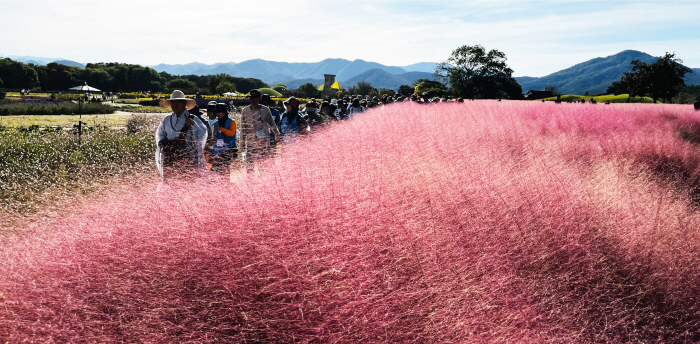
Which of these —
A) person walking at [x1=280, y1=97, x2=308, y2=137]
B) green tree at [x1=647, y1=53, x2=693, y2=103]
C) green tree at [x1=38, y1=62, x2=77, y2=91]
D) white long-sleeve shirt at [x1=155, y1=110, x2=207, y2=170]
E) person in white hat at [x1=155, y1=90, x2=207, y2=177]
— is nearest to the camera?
person in white hat at [x1=155, y1=90, x2=207, y2=177]

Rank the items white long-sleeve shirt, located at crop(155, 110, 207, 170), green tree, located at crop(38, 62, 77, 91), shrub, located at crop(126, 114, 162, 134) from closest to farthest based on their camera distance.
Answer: white long-sleeve shirt, located at crop(155, 110, 207, 170), shrub, located at crop(126, 114, 162, 134), green tree, located at crop(38, 62, 77, 91)

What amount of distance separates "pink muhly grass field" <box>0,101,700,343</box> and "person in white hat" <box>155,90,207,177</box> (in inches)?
49.8

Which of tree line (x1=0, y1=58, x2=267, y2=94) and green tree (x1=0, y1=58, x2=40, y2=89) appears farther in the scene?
tree line (x1=0, y1=58, x2=267, y2=94)

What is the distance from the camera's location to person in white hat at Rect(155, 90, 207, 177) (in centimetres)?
Result: 447

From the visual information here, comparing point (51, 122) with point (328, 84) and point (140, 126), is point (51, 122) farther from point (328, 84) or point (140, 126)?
point (328, 84)

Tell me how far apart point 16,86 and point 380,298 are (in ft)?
317

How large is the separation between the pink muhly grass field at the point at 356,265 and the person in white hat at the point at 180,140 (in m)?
1.26

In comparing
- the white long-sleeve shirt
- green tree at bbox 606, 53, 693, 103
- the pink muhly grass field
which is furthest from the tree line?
the pink muhly grass field

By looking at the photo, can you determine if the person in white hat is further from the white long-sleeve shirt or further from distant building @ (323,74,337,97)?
distant building @ (323,74,337,97)

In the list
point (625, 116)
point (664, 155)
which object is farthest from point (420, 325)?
point (625, 116)

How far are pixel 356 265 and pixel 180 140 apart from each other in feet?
10.4

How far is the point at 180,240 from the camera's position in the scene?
92.9 inches

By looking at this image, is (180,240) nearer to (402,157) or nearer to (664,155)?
(402,157)

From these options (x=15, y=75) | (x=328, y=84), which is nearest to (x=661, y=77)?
(x=328, y=84)
